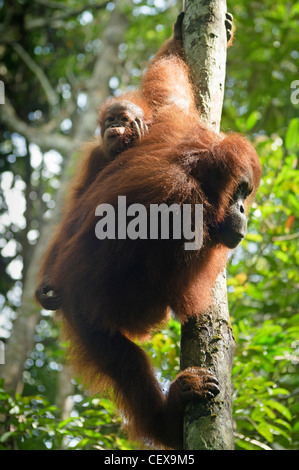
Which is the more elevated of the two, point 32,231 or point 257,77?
point 257,77

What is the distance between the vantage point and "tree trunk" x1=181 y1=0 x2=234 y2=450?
6.80ft

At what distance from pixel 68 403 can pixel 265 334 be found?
8.86ft

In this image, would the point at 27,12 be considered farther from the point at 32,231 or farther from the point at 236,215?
the point at 236,215

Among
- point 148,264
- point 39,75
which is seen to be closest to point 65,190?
point 148,264

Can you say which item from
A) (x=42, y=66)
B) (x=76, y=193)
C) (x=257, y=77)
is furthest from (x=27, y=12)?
(x=76, y=193)

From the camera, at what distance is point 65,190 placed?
5168mm

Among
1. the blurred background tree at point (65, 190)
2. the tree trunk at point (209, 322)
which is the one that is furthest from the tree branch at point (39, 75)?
the tree trunk at point (209, 322)

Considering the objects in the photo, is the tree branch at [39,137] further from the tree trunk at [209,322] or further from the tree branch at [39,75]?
the tree trunk at [209,322]

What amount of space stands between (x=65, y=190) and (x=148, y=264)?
113 inches

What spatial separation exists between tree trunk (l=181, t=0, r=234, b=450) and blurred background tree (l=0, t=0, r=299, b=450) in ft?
3.34

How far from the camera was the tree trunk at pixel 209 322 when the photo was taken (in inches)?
81.6

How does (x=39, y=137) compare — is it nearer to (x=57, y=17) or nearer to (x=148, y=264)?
(x=57, y=17)

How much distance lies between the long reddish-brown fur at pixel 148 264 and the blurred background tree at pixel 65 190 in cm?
56
